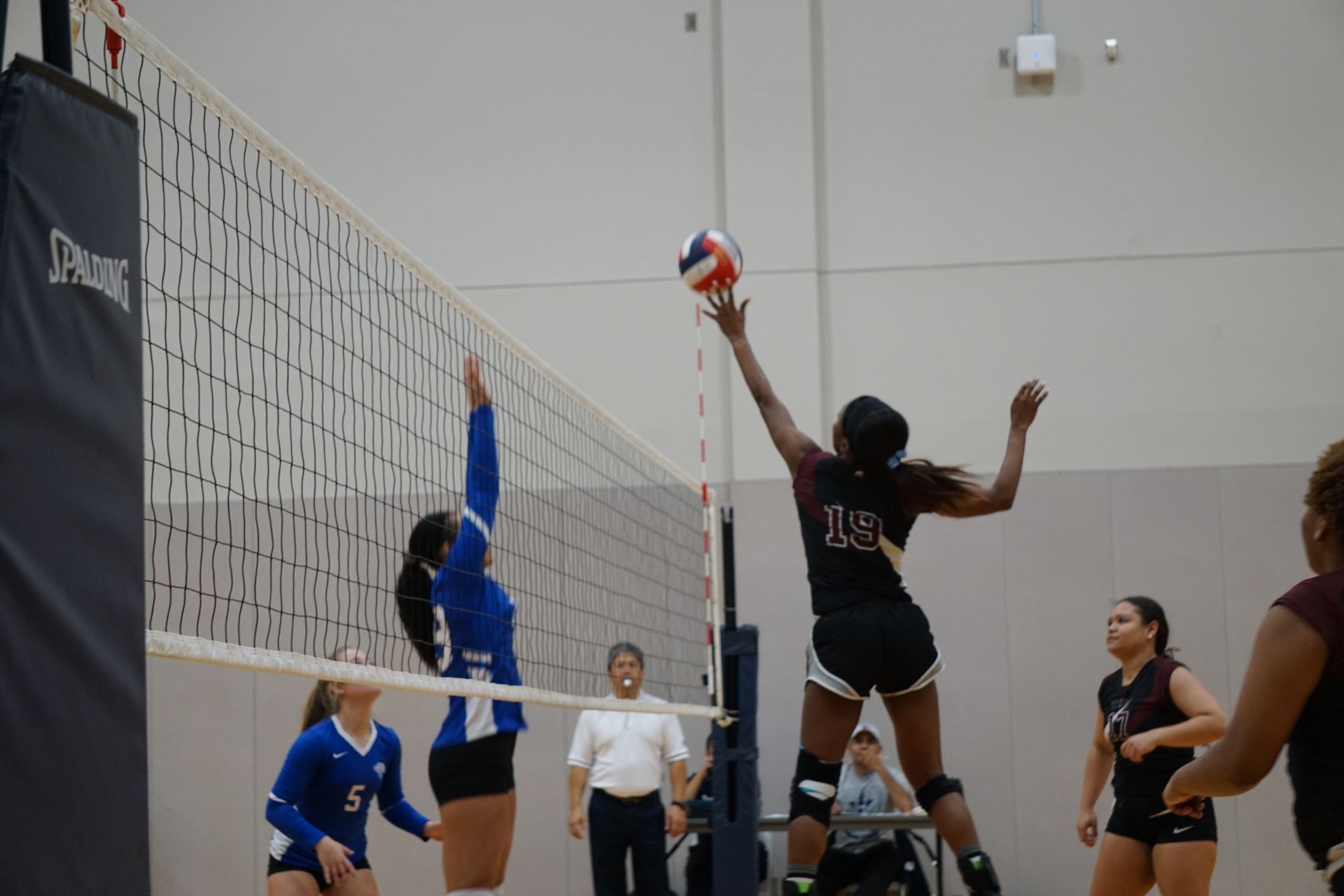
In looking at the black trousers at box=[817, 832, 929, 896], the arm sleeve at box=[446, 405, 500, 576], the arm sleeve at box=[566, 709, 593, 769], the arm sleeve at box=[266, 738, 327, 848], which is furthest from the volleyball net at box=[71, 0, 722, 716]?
the arm sleeve at box=[446, 405, 500, 576]

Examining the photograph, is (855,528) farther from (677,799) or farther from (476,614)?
(677,799)

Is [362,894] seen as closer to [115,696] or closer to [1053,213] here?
[115,696]

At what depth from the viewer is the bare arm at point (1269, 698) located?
8.43 ft

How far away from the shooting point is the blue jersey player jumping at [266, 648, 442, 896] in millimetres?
5527

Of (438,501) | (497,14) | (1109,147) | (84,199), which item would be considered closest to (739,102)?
(497,14)

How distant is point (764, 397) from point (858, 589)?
2.67 feet

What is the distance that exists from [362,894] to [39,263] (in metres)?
4.23

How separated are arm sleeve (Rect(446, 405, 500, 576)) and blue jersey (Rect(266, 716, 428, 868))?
132 cm

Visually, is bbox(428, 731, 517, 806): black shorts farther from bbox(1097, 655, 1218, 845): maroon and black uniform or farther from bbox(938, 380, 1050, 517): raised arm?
bbox(1097, 655, 1218, 845): maroon and black uniform

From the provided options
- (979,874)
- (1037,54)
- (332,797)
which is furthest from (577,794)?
(1037,54)

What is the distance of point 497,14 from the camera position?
1038 cm

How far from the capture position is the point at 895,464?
4953 mm

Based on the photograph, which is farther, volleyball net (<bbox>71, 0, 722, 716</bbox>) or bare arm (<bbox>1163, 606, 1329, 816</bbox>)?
volleyball net (<bbox>71, 0, 722, 716</bbox>)

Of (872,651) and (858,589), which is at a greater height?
(858,589)
